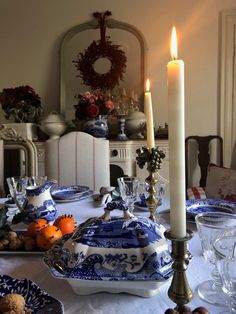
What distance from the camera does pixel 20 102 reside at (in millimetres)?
2504

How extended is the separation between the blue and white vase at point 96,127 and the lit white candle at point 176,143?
199cm

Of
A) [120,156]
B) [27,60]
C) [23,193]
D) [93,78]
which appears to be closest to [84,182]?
[23,193]

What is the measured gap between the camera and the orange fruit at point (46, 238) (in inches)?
29.1

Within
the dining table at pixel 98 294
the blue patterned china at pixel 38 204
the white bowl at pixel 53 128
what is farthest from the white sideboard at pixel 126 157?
the dining table at pixel 98 294

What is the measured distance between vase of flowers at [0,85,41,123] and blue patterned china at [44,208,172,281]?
2076 millimetres

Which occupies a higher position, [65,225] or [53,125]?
[53,125]

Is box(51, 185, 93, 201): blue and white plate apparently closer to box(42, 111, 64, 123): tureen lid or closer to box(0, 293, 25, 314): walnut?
box(0, 293, 25, 314): walnut

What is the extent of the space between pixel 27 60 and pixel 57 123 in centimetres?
68

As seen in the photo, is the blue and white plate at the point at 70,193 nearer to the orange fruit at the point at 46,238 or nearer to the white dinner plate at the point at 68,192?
the white dinner plate at the point at 68,192

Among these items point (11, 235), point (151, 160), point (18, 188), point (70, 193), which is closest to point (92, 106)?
point (70, 193)

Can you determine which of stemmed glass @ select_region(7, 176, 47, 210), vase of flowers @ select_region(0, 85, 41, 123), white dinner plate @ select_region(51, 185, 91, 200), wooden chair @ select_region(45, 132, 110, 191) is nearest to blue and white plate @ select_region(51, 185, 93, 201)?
white dinner plate @ select_region(51, 185, 91, 200)

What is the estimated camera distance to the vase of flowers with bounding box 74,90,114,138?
93.7 inches

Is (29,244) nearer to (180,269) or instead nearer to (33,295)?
(33,295)

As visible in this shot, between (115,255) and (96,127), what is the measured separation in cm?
189
